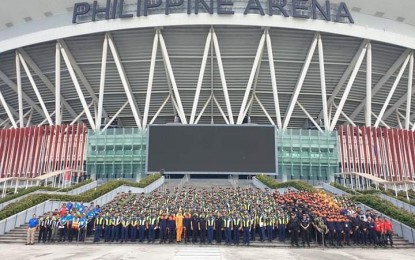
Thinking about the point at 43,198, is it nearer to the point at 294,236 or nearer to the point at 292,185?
the point at 294,236

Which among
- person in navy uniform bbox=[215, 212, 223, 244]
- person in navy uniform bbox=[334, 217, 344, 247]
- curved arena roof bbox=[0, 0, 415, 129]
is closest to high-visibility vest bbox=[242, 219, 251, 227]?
person in navy uniform bbox=[215, 212, 223, 244]

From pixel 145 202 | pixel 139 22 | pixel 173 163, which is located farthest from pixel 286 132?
pixel 145 202

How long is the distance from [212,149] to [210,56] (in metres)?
10.4

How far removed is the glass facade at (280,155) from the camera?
37406mm

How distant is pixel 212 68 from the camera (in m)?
40.5

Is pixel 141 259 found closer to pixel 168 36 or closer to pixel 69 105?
pixel 168 36

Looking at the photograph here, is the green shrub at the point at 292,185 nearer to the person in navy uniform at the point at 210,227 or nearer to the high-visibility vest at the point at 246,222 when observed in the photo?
the high-visibility vest at the point at 246,222

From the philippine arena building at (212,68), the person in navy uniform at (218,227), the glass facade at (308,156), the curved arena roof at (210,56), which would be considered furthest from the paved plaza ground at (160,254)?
the curved arena roof at (210,56)

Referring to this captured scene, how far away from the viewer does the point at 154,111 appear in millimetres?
47656

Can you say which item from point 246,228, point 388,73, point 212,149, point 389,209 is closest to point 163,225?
point 246,228

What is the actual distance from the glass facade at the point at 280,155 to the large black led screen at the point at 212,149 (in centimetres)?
221

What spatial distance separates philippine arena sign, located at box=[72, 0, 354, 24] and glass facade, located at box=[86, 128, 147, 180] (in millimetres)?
12175

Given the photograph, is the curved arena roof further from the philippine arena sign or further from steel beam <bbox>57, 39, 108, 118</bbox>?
the philippine arena sign

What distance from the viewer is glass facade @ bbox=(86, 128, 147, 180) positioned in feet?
124
